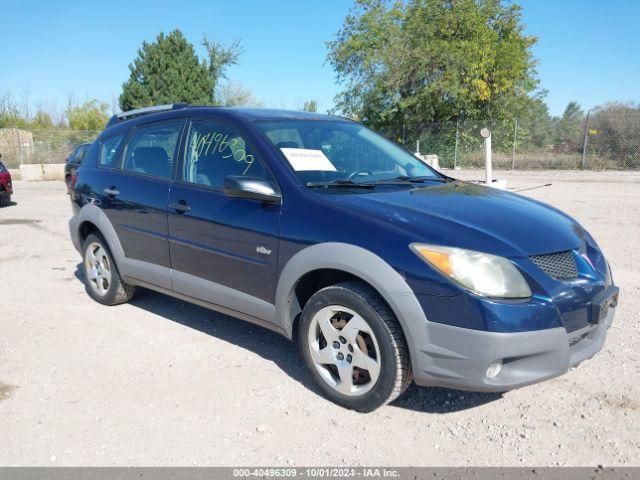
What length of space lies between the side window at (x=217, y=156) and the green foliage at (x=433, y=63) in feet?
76.3

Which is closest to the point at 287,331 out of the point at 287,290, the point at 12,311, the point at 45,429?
the point at 287,290

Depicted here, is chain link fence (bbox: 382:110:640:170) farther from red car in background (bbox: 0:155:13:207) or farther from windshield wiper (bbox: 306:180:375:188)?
windshield wiper (bbox: 306:180:375:188)

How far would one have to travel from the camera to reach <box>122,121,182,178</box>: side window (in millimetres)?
4406

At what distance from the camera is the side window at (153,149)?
4406mm

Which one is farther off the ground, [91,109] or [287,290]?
[91,109]

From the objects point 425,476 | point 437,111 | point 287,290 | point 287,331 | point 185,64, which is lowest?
point 425,476

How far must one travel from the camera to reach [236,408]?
332 centimetres

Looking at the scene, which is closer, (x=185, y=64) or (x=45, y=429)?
(x=45, y=429)

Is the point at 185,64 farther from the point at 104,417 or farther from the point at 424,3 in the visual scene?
the point at 104,417

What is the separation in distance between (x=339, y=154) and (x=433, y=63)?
25536 mm

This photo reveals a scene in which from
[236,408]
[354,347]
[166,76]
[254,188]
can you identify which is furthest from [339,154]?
[166,76]

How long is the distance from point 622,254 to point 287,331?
5.23 metres

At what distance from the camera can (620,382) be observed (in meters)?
3.54

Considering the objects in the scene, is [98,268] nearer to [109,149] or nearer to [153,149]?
[109,149]
